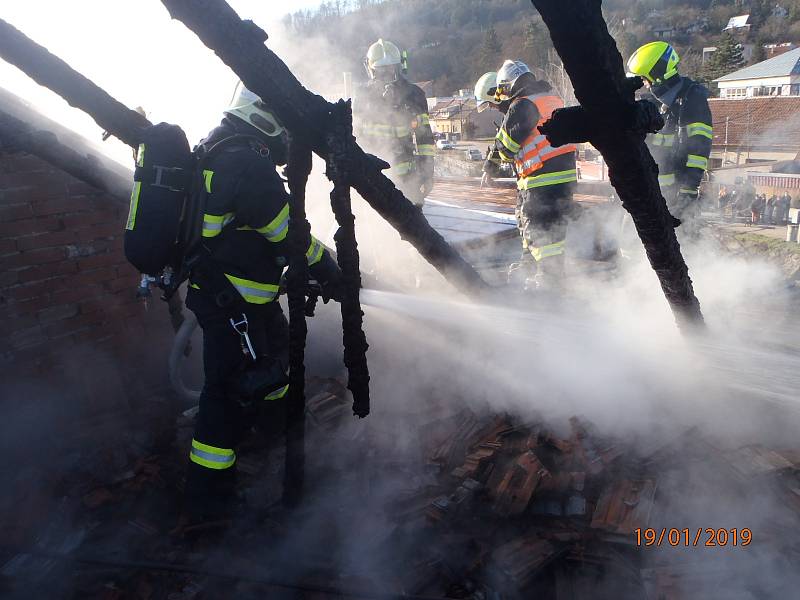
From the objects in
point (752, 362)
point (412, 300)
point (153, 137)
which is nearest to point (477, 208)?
point (412, 300)

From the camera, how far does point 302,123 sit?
2359mm

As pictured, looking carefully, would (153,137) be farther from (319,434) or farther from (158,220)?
(319,434)

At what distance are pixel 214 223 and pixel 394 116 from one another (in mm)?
3915

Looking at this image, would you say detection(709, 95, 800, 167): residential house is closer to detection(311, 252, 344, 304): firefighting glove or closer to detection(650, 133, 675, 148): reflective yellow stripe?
detection(650, 133, 675, 148): reflective yellow stripe

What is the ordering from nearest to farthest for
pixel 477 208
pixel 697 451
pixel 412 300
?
pixel 697 451
pixel 412 300
pixel 477 208

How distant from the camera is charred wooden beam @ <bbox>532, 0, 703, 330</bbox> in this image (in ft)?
4.51

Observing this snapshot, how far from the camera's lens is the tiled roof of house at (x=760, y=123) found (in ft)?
109

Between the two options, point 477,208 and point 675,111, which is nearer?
point 675,111

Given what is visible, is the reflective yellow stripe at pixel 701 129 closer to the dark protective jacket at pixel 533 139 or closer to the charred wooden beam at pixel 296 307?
the dark protective jacket at pixel 533 139

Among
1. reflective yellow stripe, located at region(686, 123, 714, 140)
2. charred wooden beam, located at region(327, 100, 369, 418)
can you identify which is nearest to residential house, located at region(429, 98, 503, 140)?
reflective yellow stripe, located at region(686, 123, 714, 140)

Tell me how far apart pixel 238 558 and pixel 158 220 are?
1.78 metres

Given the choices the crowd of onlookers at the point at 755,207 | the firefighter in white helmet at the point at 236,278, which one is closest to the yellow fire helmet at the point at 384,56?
the firefighter in white helmet at the point at 236,278

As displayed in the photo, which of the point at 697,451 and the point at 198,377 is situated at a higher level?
the point at 697,451
